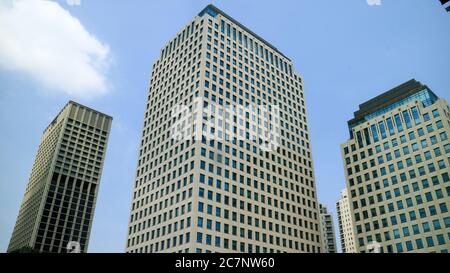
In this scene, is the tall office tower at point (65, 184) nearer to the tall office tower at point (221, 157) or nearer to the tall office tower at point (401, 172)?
the tall office tower at point (221, 157)

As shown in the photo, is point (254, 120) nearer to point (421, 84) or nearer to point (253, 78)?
point (253, 78)

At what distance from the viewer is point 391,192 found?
300 feet

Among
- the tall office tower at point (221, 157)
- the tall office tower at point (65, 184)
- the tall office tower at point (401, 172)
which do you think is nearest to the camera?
the tall office tower at point (221, 157)

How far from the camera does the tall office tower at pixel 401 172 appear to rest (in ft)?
271

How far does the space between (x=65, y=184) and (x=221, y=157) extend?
118m

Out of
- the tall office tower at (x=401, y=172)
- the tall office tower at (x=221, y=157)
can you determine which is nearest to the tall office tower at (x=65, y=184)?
the tall office tower at (x=221, y=157)

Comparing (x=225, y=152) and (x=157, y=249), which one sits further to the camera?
(x=225, y=152)

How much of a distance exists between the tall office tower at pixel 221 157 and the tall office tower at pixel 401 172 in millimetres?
13059

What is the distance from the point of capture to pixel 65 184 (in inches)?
6880

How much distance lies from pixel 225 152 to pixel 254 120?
15.6 m

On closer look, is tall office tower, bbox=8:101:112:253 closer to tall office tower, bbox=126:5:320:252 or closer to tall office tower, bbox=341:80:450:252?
tall office tower, bbox=126:5:320:252

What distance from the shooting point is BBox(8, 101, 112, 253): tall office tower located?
541ft
